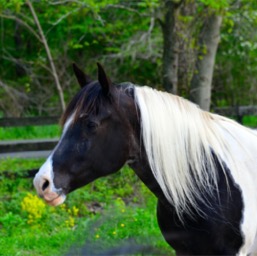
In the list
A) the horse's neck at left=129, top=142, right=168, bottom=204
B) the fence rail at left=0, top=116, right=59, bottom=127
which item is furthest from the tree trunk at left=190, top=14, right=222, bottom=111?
the horse's neck at left=129, top=142, right=168, bottom=204

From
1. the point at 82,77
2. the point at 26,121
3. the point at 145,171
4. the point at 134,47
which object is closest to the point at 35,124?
the point at 26,121

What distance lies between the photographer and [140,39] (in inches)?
477

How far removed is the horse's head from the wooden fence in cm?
700

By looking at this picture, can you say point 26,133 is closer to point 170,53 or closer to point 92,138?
point 170,53

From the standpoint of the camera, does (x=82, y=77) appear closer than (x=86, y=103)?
No

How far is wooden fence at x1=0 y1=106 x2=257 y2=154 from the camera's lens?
10578 millimetres

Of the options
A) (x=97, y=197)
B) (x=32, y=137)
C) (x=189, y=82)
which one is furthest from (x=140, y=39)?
(x=97, y=197)

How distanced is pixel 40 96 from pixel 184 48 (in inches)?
335

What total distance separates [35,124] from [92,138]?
8999 millimetres

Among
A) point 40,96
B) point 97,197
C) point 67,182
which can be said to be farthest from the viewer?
point 40,96

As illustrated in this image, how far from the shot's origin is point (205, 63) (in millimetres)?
10055

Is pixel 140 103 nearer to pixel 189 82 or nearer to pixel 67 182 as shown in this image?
pixel 67 182

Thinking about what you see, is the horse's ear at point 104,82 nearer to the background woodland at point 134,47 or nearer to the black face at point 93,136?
the black face at point 93,136

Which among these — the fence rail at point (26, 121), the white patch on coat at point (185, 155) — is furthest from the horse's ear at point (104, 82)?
the fence rail at point (26, 121)
